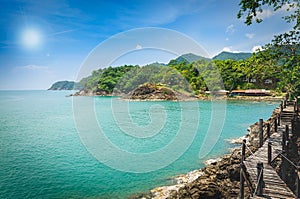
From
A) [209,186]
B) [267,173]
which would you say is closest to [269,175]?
[267,173]

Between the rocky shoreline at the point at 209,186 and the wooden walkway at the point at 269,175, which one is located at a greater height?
the wooden walkway at the point at 269,175

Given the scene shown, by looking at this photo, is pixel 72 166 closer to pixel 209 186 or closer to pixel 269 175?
pixel 209 186

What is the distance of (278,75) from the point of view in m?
13.5

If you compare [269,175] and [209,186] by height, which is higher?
[269,175]

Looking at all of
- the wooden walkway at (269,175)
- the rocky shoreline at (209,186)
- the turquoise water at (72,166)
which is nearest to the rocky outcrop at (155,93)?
the turquoise water at (72,166)

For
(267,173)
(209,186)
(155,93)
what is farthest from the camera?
(155,93)

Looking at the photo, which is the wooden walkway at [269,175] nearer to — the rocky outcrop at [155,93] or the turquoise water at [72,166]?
the turquoise water at [72,166]

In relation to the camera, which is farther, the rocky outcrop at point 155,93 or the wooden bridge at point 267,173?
the rocky outcrop at point 155,93

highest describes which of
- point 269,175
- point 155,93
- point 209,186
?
point 155,93

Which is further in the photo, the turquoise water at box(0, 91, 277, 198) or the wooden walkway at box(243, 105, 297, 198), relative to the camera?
the turquoise water at box(0, 91, 277, 198)

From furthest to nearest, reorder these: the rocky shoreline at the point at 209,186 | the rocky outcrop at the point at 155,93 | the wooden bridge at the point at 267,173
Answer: the rocky outcrop at the point at 155,93 → the rocky shoreline at the point at 209,186 → the wooden bridge at the point at 267,173

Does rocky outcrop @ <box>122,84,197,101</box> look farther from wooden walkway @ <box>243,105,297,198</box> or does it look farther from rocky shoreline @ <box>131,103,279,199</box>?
wooden walkway @ <box>243,105,297,198</box>

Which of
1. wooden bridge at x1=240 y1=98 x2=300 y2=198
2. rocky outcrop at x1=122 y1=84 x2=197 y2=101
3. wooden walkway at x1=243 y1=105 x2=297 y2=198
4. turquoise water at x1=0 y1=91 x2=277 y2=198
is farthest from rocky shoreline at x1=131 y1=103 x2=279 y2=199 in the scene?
rocky outcrop at x1=122 y1=84 x2=197 y2=101

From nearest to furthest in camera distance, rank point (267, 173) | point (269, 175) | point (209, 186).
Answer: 1. point (269, 175)
2. point (267, 173)
3. point (209, 186)
